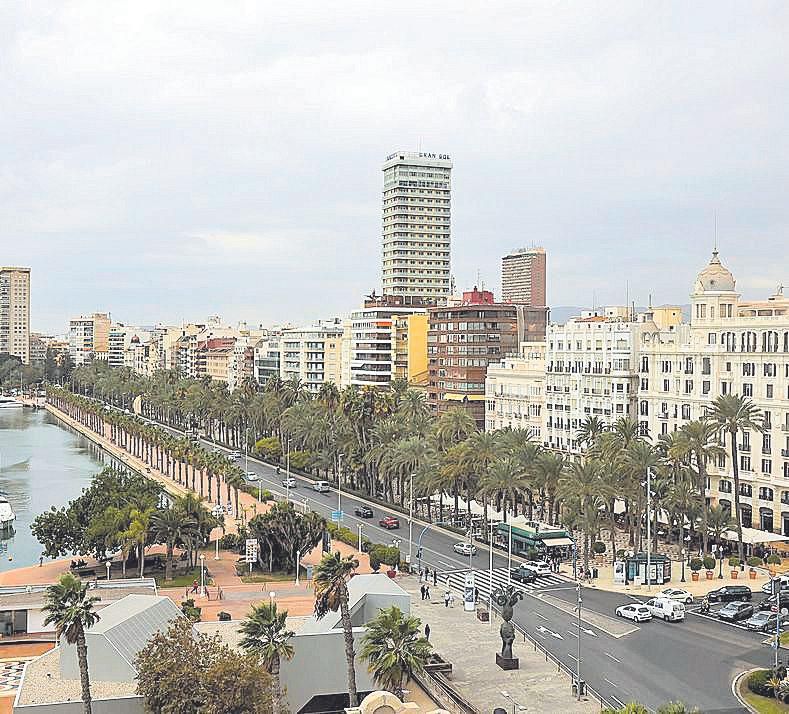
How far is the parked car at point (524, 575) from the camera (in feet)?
248

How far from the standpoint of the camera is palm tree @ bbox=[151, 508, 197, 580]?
77.8 metres

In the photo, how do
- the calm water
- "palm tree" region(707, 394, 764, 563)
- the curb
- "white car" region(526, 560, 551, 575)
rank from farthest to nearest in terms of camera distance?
the calm water, "palm tree" region(707, 394, 764, 563), "white car" region(526, 560, 551, 575), the curb

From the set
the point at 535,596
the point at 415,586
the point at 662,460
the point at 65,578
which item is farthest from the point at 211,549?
the point at 65,578

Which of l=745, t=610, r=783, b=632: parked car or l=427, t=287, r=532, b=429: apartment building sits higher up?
l=427, t=287, r=532, b=429: apartment building

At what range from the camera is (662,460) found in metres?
84.2

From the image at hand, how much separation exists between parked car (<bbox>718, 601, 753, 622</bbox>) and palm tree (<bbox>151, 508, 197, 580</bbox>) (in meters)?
38.6

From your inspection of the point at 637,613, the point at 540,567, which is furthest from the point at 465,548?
the point at 637,613


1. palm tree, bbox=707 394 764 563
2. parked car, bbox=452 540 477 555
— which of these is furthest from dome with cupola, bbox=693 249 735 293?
parked car, bbox=452 540 477 555

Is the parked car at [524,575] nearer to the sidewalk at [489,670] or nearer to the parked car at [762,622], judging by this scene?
the sidewalk at [489,670]

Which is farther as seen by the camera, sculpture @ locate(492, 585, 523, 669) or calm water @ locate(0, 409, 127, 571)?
calm water @ locate(0, 409, 127, 571)

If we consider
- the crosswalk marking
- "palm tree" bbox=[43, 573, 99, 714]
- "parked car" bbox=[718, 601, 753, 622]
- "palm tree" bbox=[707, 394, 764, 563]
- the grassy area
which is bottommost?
the grassy area

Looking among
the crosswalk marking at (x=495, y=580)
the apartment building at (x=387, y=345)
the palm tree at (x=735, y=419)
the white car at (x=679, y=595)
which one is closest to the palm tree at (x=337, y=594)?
the crosswalk marking at (x=495, y=580)

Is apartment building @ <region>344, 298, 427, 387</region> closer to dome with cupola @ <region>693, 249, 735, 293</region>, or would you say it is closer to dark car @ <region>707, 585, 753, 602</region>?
dome with cupola @ <region>693, 249, 735, 293</region>

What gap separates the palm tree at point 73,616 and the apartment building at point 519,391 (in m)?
80.9
